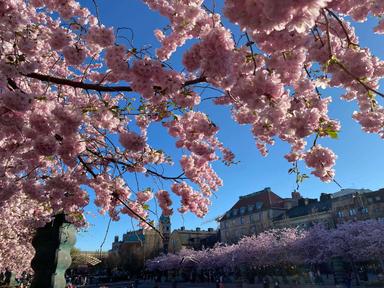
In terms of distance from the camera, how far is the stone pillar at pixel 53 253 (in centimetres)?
468

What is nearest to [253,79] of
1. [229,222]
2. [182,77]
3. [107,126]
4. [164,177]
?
[182,77]

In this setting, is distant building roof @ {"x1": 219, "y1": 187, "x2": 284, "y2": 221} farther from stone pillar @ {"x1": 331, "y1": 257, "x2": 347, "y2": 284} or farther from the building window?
stone pillar @ {"x1": 331, "y1": 257, "x2": 347, "y2": 284}

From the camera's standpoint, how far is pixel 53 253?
4.75 meters

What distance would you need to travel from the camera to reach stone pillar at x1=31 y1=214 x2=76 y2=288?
15.3ft

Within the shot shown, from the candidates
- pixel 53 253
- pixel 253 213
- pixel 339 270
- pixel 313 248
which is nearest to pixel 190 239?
pixel 253 213

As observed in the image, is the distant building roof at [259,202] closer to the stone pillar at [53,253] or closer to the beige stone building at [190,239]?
the beige stone building at [190,239]

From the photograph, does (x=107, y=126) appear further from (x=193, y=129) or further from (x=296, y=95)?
(x=296, y=95)

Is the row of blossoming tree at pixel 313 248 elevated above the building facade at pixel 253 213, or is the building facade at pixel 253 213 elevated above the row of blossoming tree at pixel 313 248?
the building facade at pixel 253 213

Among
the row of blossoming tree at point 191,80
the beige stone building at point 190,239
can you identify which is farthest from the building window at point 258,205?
the row of blossoming tree at point 191,80

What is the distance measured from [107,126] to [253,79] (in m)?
2.78

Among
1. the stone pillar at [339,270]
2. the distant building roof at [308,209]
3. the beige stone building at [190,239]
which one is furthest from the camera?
the beige stone building at [190,239]

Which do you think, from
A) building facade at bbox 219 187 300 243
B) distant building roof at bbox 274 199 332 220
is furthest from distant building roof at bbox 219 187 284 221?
distant building roof at bbox 274 199 332 220

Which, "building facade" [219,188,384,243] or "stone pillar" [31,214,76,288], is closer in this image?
"stone pillar" [31,214,76,288]

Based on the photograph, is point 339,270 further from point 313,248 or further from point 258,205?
point 258,205
